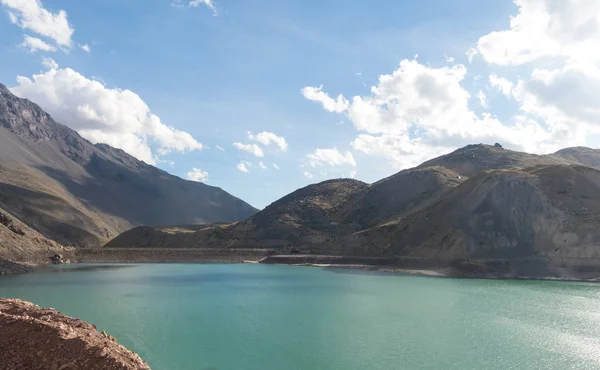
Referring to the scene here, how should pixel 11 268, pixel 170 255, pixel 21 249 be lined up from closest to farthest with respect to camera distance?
pixel 11 268, pixel 21 249, pixel 170 255

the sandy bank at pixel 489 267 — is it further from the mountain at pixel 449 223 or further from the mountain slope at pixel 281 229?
the mountain slope at pixel 281 229

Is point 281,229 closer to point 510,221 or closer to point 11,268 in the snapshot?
point 510,221

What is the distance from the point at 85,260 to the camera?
418 feet

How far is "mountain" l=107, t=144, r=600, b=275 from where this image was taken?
102m

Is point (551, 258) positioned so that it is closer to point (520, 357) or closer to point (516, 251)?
point (516, 251)

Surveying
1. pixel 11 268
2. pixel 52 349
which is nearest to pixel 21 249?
pixel 11 268

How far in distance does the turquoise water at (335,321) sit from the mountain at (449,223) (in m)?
23.8

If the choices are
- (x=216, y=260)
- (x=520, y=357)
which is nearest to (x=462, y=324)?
(x=520, y=357)

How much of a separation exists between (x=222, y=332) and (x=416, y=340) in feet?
54.6

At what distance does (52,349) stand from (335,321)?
3156cm

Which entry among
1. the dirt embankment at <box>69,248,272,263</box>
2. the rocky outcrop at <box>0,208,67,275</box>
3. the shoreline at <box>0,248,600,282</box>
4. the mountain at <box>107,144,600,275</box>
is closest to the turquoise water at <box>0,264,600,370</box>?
the shoreline at <box>0,248,600,282</box>

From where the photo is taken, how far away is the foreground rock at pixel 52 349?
56.9 ft

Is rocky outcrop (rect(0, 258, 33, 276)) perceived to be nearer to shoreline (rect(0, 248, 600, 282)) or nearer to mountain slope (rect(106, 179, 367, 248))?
shoreline (rect(0, 248, 600, 282))

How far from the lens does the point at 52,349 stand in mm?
18031
